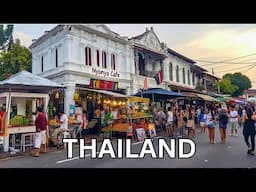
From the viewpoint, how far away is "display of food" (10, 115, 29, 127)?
6.83 m

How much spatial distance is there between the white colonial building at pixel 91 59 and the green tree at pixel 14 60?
24cm

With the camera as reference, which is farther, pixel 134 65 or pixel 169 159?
pixel 134 65

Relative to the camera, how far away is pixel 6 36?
612 centimetres

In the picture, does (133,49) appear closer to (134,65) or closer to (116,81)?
(134,65)

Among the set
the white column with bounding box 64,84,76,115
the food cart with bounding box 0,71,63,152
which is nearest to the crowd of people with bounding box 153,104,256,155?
the white column with bounding box 64,84,76,115

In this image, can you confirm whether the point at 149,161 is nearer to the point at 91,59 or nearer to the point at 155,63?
the point at 91,59

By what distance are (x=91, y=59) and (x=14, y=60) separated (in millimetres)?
2519

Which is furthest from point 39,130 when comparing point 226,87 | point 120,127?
point 226,87

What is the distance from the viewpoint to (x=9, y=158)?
6.14 metres
